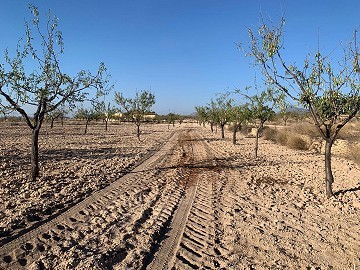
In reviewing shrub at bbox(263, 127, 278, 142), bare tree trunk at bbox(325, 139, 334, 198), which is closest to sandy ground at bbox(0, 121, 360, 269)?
bare tree trunk at bbox(325, 139, 334, 198)

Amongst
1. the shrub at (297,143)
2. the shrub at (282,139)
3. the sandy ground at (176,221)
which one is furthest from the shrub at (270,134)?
the sandy ground at (176,221)

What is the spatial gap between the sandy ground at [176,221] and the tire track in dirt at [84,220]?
22mm

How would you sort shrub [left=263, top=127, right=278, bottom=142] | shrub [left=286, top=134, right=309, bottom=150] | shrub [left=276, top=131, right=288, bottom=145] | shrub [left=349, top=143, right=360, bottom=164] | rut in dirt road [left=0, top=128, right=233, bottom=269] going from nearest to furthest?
rut in dirt road [left=0, top=128, right=233, bottom=269] < shrub [left=349, top=143, right=360, bottom=164] < shrub [left=286, top=134, right=309, bottom=150] < shrub [left=276, top=131, right=288, bottom=145] < shrub [left=263, top=127, right=278, bottom=142]

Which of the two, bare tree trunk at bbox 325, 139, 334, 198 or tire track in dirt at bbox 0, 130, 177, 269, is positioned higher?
bare tree trunk at bbox 325, 139, 334, 198

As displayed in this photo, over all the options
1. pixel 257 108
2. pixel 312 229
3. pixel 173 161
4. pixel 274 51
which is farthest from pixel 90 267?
pixel 257 108

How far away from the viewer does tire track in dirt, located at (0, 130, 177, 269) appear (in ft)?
17.9

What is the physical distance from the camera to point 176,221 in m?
7.41

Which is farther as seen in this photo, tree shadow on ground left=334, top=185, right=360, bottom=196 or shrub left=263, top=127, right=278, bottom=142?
shrub left=263, top=127, right=278, bottom=142

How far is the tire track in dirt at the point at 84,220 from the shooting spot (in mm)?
5461

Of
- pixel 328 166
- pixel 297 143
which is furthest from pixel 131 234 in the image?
pixel 297 143

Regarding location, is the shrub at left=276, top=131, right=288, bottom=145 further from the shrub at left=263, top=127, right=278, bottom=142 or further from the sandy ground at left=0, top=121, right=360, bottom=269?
the sandy ground at left=0, top=121, right=360, bottom=269

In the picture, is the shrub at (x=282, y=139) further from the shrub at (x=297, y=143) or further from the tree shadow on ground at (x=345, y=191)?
the tree shadow on ground at (x=345, y=191)

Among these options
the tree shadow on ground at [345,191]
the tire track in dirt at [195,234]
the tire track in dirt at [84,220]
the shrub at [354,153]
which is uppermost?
the shrub at [354,153]

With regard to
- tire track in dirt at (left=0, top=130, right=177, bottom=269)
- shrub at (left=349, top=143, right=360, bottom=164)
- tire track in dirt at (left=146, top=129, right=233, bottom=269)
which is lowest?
tire track in dirt at (left=146, top=129, right=233, bottom=269)
